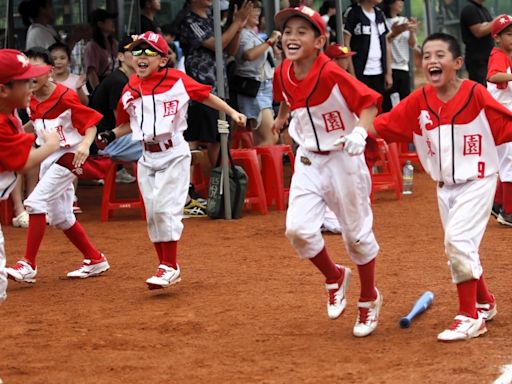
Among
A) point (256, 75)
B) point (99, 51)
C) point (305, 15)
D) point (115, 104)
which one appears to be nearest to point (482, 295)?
point (305, 15)

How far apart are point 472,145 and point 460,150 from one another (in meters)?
0.07

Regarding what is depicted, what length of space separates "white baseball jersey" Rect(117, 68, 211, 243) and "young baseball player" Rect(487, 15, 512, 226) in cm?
300

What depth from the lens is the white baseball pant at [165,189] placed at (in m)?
8.23

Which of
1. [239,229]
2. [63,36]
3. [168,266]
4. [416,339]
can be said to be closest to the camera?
[416,339]

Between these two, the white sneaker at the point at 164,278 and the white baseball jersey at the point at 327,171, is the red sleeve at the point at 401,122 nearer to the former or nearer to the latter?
the white baseball jersey at the point at 327,171

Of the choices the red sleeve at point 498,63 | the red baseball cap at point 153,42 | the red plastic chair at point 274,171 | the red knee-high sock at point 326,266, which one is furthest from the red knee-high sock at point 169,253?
the red plastic chair at point 274,171

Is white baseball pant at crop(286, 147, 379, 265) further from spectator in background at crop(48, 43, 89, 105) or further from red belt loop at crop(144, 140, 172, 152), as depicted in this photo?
spectator in background at crop(48, 43, 89, 105)

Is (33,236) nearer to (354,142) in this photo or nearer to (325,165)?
(325,165)

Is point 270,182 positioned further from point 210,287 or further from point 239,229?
point 210,287

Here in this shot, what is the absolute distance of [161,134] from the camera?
831 cm

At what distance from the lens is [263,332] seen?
678 centimetres

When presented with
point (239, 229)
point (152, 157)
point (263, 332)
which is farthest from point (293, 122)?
point (239, 229)

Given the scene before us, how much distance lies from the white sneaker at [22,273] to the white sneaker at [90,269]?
0.37 meters

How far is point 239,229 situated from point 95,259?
8.48ft
